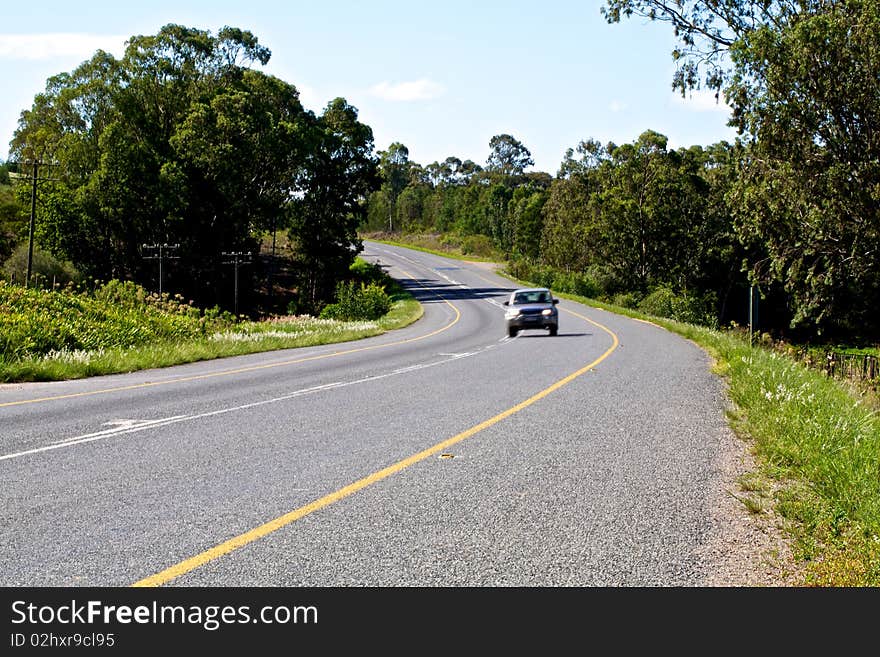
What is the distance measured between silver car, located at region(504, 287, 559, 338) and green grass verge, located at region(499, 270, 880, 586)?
15.7 m

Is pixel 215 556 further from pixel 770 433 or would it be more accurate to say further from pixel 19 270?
pixel 19 270

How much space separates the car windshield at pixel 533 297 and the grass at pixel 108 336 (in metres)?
5.90

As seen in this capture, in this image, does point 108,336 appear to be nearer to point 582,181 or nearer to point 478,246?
point 582,181

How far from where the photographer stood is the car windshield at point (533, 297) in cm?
2909

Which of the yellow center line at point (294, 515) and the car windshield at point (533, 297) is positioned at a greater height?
the car windshield at point (533, 297)

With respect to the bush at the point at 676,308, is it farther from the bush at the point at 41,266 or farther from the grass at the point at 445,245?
the grass at the point at 445,245

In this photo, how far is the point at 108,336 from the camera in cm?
1983

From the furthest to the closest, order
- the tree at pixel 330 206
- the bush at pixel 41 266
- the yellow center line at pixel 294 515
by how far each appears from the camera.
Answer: the tree at pixel 330 206
the bush at pixel 41 266
the yellow center line at pixel 294 515

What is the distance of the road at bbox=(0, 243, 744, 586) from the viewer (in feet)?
15.1

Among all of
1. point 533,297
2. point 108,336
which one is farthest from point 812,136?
→ point 108,336

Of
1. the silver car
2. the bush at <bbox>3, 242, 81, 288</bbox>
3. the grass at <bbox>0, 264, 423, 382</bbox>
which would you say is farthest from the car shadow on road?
the grass at <bbox>0, 264, 423, 382</bbox>

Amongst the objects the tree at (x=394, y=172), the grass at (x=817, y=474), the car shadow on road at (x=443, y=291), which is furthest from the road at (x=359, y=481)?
the tree at (x=394, y=172)

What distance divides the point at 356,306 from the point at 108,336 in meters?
27.9

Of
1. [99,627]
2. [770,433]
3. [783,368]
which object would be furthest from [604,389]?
[99,627]
